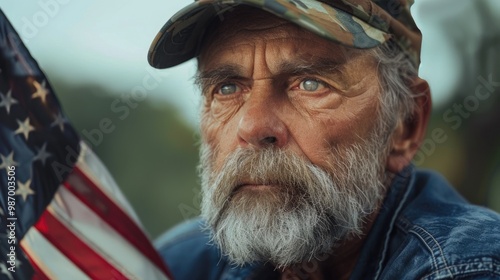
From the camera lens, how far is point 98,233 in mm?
2211

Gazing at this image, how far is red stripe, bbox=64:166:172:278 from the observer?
221 centimetres

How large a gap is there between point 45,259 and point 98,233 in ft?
0.74

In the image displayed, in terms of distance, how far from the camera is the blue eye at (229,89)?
7.58ft

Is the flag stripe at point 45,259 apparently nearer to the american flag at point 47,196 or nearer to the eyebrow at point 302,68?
the american flag at point 47,196

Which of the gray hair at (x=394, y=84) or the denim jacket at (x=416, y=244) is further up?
the gray hair at (x=394, y=84)

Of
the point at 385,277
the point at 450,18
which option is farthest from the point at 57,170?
the point at 450,18

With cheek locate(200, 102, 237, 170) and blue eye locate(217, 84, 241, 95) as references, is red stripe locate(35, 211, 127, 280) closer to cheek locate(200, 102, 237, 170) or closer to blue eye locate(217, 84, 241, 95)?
cheek locate(200, 102, 237, 170)

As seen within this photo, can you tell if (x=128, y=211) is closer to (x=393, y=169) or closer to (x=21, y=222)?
(x=21, y=222)

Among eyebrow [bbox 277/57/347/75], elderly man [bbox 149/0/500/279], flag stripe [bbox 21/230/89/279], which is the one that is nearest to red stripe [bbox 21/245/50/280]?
Answer: flag stripe [bbox 21/230/89/279]

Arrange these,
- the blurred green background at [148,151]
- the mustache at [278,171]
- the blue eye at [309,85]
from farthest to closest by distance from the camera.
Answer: the blurred green background at [148,151] → the blue eye at [309,85] → the mustache at [278,171]

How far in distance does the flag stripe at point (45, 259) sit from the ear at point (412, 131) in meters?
1.21

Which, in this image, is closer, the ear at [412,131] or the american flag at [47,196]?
the american flag at [47,196]

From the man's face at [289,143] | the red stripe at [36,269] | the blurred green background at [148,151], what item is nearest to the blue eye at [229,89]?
the man's face at [289,143]

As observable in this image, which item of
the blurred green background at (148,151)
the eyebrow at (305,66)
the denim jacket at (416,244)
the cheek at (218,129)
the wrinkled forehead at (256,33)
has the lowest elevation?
the blurred green background at (148,151)
